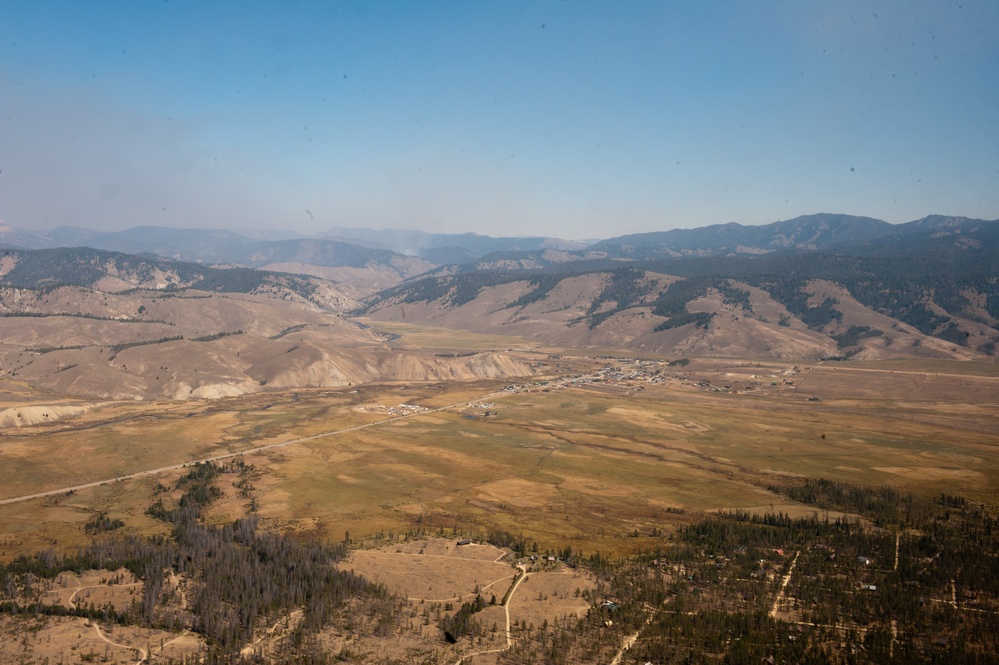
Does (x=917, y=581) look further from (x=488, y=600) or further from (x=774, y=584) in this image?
(x=488, y=600)

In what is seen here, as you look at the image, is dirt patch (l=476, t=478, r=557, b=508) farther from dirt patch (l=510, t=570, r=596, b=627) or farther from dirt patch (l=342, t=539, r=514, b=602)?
dirt patch (l=510, t=570, r=596, b=627)

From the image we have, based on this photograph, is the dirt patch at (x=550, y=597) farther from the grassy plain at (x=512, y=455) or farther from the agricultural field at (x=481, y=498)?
Result: the grassy plain at (x=512, y=455)

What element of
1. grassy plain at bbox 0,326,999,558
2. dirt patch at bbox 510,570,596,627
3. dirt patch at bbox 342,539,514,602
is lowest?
grassy plain at bbox 0,326,999,558

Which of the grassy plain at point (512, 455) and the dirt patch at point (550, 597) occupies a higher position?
the dirt patch at point (550, 597)

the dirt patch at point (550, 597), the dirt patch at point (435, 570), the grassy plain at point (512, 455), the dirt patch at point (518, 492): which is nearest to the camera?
the dirt patch at point (550, 597)

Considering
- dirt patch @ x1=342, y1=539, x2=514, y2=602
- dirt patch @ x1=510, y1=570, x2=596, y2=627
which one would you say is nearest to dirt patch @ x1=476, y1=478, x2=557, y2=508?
dirt patch @ x1=342, y1=539, x2=514, y2=602

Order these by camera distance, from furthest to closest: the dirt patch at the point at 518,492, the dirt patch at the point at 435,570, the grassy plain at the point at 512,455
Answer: the dirt patch at the point at 518,492, the grassy plain at the point at 512,455, the dirt patch at the point at 435,570

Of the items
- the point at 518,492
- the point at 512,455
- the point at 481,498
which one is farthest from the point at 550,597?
the point at 512,455

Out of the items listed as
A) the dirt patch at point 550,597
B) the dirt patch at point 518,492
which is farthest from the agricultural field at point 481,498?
the dirt patch at point 518,492

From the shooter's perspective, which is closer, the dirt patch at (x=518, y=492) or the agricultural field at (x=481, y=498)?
the agricultural field at (x=481, y=498)

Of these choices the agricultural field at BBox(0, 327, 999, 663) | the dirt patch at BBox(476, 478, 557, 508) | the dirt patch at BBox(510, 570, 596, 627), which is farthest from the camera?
the dirt patch at BBox(476, 478, 557, 508)

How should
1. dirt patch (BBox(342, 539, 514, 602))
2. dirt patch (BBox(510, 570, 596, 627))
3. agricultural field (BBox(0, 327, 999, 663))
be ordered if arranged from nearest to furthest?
agricultural field (BBox(0, 327, 999, 663)) < dirt patch (BBox(510, 570, 596, 627)) < dirt patch (BBox(342, 539, 514, 602))

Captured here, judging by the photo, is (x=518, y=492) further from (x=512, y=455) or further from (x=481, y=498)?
(x=512, y=455)
